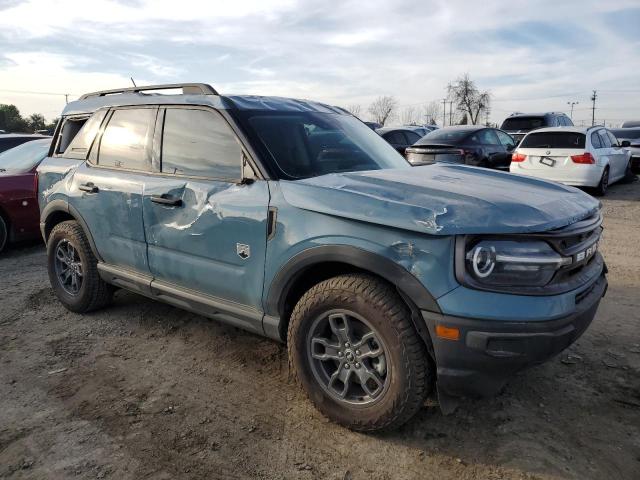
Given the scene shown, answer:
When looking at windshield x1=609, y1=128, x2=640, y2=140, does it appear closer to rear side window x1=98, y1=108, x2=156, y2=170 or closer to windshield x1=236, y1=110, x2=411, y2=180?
windshield x1=236, y1=110, x2=411, y2=180

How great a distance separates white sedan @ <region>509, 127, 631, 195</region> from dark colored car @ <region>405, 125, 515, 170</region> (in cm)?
80

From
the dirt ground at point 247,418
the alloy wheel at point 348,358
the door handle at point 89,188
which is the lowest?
the dirt ground at point 247,418

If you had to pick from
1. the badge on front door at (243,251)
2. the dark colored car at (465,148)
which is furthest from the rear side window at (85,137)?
the dark colored car at (465,148)

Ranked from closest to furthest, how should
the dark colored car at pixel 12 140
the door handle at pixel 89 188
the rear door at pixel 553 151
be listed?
the door handle at pixel 89 188
the dark colored car at pixel 12 140
the rear door at pixel 553 151

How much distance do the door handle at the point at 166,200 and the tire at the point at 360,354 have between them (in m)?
1.14

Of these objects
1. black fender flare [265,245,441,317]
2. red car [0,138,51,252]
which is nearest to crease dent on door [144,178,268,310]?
black fender flare [265,245,441,317]

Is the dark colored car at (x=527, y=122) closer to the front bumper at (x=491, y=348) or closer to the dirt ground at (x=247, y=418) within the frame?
the dirt ground at (x=247, y=418)

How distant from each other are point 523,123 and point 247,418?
48.0ft

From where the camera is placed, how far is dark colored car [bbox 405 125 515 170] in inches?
420

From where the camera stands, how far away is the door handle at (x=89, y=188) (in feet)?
13.3

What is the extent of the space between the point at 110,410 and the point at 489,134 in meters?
10.8

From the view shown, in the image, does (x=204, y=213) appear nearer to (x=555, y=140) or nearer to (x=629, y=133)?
(x=555, y=140)

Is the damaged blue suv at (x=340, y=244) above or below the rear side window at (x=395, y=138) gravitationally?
below

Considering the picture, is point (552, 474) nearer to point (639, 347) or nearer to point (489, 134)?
point (639, 347)
